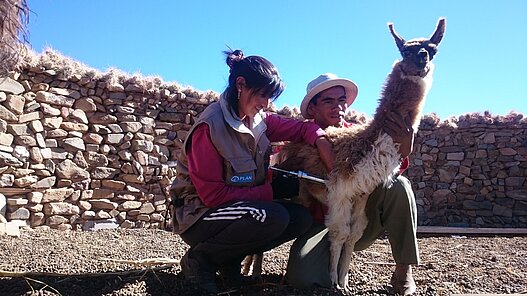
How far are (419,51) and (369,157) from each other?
2.39 ft

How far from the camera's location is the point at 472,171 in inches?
429

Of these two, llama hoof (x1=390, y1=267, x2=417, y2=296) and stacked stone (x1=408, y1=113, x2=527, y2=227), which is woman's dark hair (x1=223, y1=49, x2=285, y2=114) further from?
stacked stone (x1=408, y1=113, x2=527, y2=227)

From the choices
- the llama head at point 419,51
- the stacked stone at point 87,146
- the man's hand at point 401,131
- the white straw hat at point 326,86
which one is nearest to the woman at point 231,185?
the man's hand at point 401,131

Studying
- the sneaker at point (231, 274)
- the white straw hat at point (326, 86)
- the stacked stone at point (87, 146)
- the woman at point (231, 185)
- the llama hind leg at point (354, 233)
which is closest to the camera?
the woman at point (231, 185)

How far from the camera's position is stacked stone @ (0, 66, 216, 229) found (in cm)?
693

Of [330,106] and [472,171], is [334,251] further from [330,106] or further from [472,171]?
[472,171]

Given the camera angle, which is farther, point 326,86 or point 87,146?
point 87,146

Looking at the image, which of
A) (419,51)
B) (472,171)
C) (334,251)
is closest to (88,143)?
(334,251)

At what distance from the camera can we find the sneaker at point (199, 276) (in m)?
2.82

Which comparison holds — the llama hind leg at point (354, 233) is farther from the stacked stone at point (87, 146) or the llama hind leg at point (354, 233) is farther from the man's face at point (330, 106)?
the stacked stone at point (87, 146)

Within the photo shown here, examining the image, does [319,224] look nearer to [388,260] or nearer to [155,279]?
[155,279]

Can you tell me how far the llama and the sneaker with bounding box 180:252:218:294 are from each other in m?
0.75

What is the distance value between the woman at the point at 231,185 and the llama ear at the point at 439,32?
3.22 ft

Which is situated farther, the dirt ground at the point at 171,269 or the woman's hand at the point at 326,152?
the woman's hand at the point at 326,152
